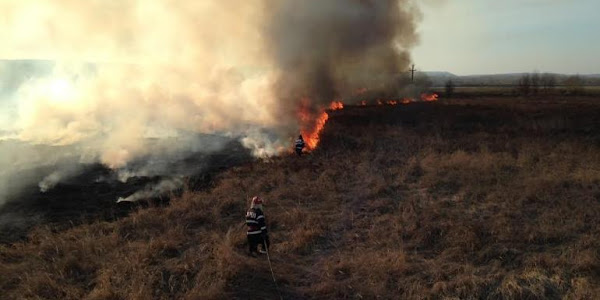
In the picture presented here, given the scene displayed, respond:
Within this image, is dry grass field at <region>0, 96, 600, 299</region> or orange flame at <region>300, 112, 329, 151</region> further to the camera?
orange flame at <region>300, 112, 329, 151</region>

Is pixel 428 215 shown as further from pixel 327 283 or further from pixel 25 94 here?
pixel 25 94

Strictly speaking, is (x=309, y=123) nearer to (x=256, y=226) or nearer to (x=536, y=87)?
(x=256, y=226)

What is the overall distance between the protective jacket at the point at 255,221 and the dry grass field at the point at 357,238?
0.63 m

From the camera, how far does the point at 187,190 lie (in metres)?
15.1

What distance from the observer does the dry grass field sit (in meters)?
8.00

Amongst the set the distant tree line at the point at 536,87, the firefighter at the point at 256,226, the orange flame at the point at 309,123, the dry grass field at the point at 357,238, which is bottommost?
the dry grass field at the point at 357,238

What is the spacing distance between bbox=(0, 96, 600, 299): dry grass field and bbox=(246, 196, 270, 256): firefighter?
37 centimetres

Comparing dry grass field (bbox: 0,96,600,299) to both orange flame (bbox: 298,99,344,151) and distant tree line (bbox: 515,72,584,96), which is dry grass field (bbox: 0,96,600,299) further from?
distant tree line (bbox: 515,72,584,96)

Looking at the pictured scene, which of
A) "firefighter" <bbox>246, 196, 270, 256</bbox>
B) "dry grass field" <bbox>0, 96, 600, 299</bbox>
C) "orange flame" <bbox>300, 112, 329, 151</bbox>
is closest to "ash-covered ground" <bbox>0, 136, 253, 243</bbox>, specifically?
"dry grass field" <bbox>0, 96, 600, 299</bbox>

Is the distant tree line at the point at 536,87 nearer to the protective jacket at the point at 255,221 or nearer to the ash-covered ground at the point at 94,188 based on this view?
the ash-covered ground at the point at 94,188

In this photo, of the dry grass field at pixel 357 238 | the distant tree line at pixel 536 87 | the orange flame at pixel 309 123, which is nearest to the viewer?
the dry grass field at pixel 357 238

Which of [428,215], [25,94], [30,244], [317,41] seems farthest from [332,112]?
[30,244]

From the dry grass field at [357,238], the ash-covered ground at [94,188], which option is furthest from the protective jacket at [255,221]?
the ash-covered ground at [94,188]

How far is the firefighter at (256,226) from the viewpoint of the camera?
9.26 m
